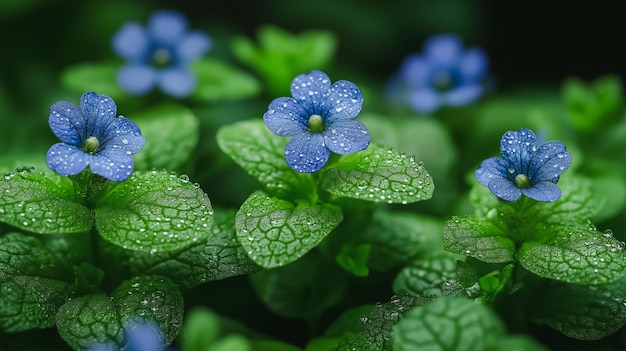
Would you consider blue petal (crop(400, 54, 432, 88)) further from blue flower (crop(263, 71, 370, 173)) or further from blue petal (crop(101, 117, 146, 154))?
blue petal (crop(101, 117, 146, 154))

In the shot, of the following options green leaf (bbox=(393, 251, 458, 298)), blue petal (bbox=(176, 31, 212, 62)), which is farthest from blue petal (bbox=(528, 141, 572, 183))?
blue petal (bbox=(176, 31, 212, 62))

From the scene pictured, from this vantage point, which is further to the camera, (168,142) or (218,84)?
(218,84)

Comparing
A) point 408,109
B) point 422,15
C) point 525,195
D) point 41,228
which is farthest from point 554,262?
point 422,15

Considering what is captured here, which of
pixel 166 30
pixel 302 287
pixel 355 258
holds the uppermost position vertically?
pixel 166 30

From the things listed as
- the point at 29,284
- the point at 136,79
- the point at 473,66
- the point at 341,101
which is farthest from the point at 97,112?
the point at 473,66

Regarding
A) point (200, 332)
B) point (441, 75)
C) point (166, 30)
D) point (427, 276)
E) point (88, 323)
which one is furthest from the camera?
point (441, 75)

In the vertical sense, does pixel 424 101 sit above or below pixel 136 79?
above

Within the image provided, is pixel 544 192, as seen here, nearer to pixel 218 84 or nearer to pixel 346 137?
pixel 346 137
